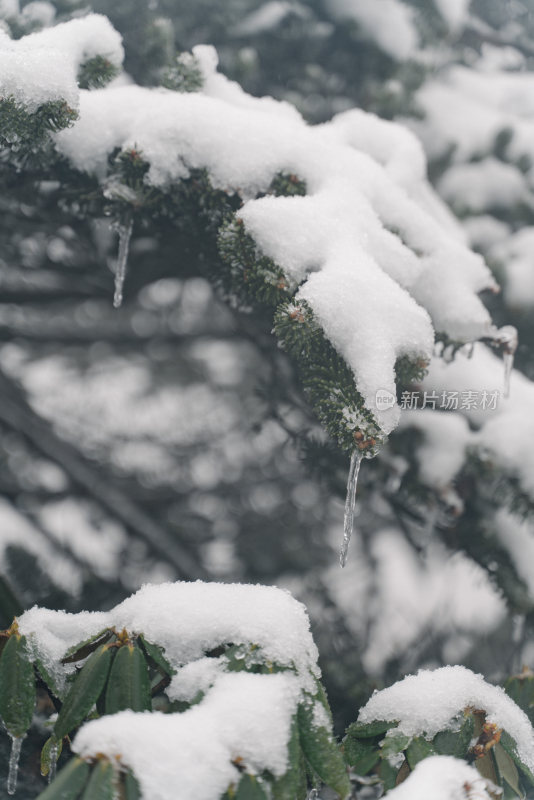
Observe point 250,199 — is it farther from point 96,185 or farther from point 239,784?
point 239,784

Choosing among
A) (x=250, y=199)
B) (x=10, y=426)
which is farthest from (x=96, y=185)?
(x=10, y=426)

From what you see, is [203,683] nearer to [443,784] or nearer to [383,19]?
[443,784]

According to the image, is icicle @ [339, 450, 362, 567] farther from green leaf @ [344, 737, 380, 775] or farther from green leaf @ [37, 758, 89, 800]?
green leaf @ [37, 758, 89, 800]

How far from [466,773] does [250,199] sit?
679 mm

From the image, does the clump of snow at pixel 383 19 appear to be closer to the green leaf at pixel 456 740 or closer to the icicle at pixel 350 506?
the icicle at pixel 350 506

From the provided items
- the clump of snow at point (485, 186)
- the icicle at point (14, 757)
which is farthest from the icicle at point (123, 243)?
the clump of snow at point (485, 186)

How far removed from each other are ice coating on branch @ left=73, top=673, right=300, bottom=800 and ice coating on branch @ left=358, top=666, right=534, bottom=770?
17 centimetres

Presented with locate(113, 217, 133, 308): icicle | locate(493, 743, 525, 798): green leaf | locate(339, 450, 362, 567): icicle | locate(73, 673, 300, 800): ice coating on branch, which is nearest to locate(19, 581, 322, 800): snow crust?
locate(73, 673, 300, 800): ice coating on branch

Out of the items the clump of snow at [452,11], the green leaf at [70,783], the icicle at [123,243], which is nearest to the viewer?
the green leaf at [70,783]

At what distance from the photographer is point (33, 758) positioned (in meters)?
0.82

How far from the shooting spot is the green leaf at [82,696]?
527 millimetres

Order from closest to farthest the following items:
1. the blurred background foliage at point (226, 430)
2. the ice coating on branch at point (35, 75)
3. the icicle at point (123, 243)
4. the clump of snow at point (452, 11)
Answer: the ice coating on branch at point (35, 75) < the icicle at point (123, 243) < the blurred background foliage at point (226, 430) < the clump of snow at point (452, 11)

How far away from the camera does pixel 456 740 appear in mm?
593

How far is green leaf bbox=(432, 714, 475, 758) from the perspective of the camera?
0.59 m
